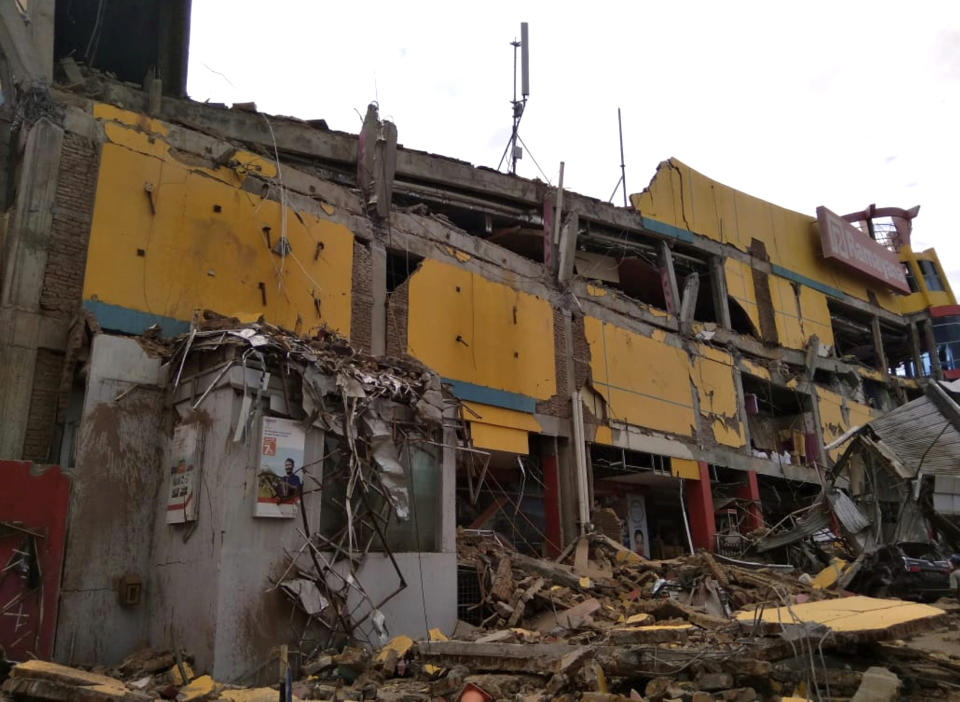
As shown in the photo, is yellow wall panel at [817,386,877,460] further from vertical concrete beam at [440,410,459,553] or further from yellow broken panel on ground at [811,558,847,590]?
vertical concrete beam at [440,410,459,553]

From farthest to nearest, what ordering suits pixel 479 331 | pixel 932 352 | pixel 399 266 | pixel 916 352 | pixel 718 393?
pixel 932 352
pixel 916 352
pixel 718 393
pixel 479 331
pixel 399 266

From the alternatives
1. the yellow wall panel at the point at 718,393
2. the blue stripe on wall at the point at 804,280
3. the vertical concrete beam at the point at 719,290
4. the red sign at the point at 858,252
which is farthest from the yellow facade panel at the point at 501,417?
the red sign at the point at 858,252

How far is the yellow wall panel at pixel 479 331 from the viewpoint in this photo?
53.2 feet

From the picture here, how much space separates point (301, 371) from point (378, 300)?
6.67 metres

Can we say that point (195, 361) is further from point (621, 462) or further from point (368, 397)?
point (621, 462)

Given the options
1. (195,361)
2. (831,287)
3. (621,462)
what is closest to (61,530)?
(195,361)

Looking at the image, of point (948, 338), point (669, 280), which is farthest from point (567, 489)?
point (948, 338)

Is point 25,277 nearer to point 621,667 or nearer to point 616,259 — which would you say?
point 621,667

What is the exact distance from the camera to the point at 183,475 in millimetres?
8648

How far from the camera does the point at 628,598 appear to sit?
12.6 meters

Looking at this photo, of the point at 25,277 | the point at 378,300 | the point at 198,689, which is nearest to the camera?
the point at 198,689

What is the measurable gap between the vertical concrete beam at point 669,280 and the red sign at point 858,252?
10256mm

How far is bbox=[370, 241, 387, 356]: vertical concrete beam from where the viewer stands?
15.2 meters

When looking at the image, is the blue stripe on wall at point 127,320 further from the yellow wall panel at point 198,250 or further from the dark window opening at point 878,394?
the dark window opening at point 878,394
